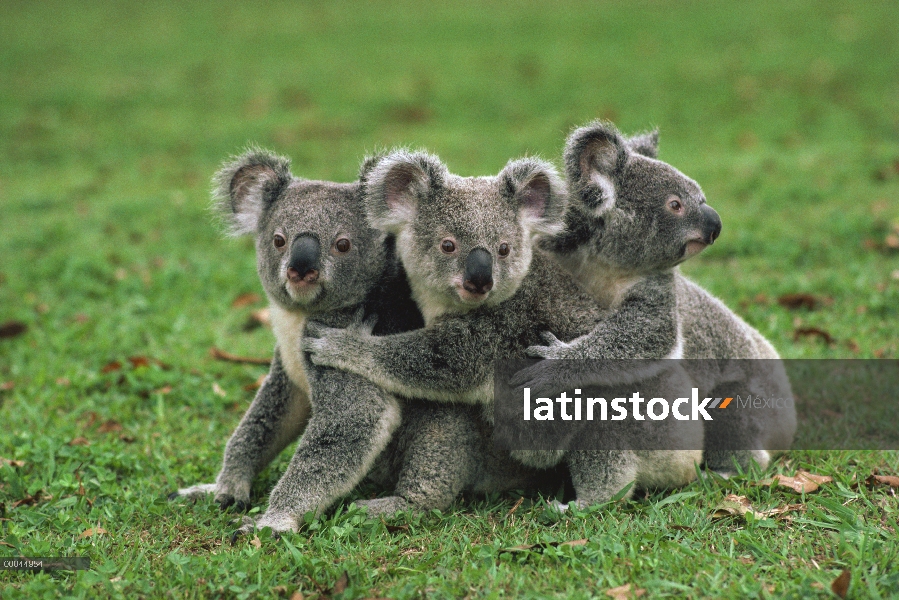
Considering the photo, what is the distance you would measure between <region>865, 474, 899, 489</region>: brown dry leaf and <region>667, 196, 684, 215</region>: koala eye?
1.49m

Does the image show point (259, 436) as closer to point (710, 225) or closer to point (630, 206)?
point (630, 206)

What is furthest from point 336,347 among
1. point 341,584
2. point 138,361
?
point 138,361

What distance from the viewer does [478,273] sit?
3.54 metres

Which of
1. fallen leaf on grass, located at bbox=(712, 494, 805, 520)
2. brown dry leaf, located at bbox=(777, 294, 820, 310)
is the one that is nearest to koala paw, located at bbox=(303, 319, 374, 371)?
fallen leaf on grass, located at bbox=(712, 494, 805, 520)

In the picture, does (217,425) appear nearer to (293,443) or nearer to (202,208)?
(293,443)

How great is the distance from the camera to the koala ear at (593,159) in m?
4.07

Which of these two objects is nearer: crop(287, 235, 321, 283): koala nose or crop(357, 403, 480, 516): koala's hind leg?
crop(287, 235, 321, 283): koala nose

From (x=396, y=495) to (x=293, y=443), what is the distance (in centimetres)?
94

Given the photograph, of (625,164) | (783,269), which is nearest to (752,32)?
(783,269)

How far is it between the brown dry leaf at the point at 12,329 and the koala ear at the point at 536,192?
4666mm

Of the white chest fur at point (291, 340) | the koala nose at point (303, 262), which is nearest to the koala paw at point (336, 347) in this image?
the white chest fur at point (291, 340)

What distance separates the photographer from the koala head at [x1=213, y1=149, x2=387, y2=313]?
12.4 ft

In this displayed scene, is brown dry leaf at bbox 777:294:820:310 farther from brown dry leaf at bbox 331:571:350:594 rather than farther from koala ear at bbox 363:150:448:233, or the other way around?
brown dry leaf at bbox 331:571:350:594

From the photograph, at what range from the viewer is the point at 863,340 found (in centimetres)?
581
